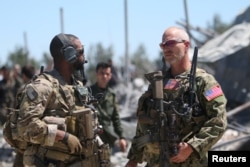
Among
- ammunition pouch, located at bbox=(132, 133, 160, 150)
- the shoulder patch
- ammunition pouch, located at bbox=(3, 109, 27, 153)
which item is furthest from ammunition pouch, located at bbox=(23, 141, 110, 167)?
the shoulder patch

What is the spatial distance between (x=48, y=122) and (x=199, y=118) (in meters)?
1.12

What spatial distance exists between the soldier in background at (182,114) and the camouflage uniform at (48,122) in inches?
16.9

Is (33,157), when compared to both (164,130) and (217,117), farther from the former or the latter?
(217,117)

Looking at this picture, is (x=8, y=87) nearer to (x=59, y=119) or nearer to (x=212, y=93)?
(x=59, y=119)

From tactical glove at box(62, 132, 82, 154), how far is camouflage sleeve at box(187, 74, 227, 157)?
2.76 ft

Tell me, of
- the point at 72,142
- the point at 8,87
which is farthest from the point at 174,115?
the point at 8,87

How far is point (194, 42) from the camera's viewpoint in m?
14.7

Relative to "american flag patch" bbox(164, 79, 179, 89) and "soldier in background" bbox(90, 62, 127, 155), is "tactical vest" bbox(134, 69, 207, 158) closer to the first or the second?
"american flag patch" bbox(164, 79, 179, 89)

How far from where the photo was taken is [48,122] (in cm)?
437

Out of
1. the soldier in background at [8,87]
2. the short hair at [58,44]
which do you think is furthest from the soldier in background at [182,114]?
the soldier in background at [8,87]

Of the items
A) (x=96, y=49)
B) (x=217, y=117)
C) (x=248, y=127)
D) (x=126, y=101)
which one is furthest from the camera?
(x=96, y=49)

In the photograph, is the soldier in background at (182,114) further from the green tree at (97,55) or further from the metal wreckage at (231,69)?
the green tree at (97,55)

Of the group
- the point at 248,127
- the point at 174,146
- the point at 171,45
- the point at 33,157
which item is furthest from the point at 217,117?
the point at 248,127

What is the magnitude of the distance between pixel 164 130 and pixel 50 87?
91 centimetres
